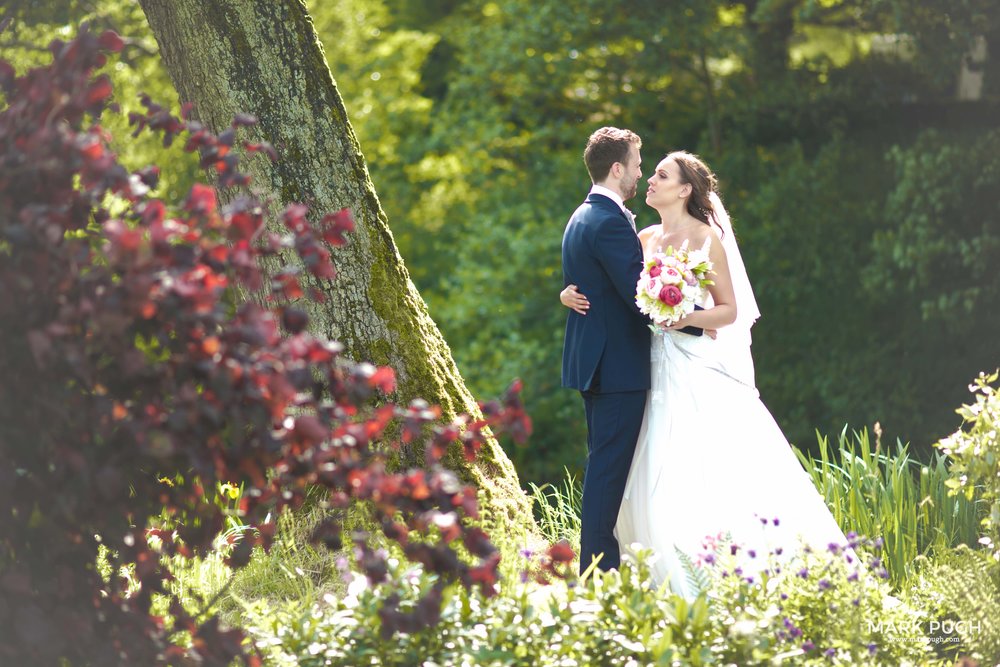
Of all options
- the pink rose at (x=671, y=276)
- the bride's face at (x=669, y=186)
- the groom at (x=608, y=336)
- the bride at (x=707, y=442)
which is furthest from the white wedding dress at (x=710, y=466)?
the pink rose at (x=671, y=276)

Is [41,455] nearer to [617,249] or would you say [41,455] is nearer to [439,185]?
[617,249]

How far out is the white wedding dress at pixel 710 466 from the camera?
4.84 meters

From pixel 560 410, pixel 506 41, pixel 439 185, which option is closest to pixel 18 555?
pixel 560 410

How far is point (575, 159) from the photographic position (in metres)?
15.1

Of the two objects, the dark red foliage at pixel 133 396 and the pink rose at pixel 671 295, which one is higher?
the dark red foliage at pixel 133 396

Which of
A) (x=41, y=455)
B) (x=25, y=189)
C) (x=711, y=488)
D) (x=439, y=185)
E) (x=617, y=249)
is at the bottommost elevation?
(x=439, y=185)

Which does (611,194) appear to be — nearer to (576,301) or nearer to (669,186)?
(669,186)

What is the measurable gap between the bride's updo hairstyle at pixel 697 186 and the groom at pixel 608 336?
24 centimetres

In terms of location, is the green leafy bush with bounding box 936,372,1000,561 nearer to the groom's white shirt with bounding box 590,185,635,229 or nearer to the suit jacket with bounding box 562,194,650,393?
the suit jacket with bounding box 562,194,650,393

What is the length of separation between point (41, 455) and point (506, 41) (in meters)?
12.8

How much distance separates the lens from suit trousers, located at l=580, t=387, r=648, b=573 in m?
5.00

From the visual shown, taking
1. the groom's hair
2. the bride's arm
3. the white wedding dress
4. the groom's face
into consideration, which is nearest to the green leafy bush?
the white wedding dress

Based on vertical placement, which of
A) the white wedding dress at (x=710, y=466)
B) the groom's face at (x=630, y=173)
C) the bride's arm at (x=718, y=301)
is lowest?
the white wedding dress at (x=710, y=466)

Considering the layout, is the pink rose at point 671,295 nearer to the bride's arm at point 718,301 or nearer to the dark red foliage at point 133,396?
the bride's arm at point 718,301
